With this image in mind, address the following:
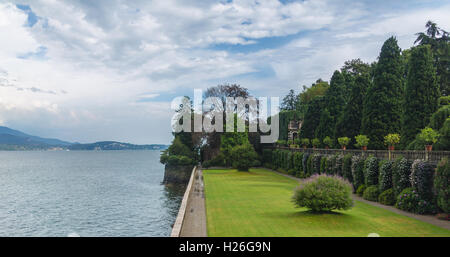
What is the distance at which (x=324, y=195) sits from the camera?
55.2 feet

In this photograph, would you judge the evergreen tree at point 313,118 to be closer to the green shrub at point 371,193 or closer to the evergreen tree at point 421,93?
the evergreen tree at point 421,93

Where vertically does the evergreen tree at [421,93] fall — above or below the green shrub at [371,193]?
above

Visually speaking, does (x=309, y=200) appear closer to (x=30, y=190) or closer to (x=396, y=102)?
(x=396, y=102)

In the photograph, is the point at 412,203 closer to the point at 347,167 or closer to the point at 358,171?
the point at 358,171

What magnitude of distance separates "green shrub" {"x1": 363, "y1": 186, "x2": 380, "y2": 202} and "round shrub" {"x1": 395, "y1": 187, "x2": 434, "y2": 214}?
2.95 metres

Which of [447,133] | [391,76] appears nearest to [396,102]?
[391,76]

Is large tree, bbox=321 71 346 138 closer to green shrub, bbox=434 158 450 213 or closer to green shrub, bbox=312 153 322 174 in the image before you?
green shrub, bbox=312 153 322 174

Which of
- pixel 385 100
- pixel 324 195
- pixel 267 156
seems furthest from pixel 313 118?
pixel 324 195

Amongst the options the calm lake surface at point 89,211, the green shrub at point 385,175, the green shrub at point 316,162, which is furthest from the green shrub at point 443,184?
the green shrub at point 316,162

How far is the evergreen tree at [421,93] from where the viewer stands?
28219mm

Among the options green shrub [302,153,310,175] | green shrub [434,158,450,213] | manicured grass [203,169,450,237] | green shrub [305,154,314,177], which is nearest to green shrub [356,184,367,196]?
manicured grass [203,169,450,237]

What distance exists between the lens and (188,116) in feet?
247

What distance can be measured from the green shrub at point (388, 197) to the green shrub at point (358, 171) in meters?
4.15

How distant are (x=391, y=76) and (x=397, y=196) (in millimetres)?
15058
